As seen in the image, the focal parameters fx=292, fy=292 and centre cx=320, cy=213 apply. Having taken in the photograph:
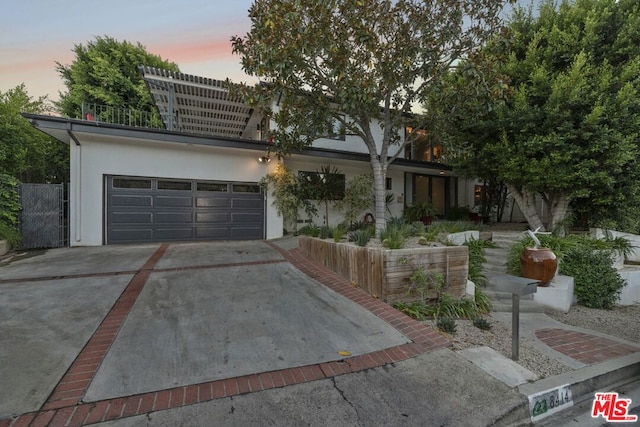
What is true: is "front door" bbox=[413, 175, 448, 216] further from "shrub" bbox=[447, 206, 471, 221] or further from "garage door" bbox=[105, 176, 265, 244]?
"garage door" bbox=[105, 176, 265, 244]

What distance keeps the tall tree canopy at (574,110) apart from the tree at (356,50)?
94 centimetres

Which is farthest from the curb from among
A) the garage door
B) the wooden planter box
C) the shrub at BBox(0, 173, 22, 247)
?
the shrub at BBox(0, 173, 22, 247)

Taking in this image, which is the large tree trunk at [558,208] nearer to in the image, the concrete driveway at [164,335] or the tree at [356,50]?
the tree at [356,50]

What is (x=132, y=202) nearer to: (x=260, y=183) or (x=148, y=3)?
(x=260, y=183)

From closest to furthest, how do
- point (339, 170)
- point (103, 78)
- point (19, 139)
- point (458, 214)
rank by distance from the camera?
point (19, 139)
point (339, 170)
point (458, 214)
point (103, 78)

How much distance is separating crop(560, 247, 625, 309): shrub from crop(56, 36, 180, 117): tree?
905 inches

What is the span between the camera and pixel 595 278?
5758 millimetres

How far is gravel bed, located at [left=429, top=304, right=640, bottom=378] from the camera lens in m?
3.18

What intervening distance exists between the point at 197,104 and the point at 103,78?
12665 millimetres

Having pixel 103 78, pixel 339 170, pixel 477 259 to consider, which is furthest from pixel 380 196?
pixel 103 78

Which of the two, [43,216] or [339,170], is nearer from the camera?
[43,216]

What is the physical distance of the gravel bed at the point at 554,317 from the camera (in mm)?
3184

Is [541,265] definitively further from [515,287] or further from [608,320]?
[515,287]

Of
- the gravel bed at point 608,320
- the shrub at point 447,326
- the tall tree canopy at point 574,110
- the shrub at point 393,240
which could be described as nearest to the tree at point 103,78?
the shrub at point 393,240
